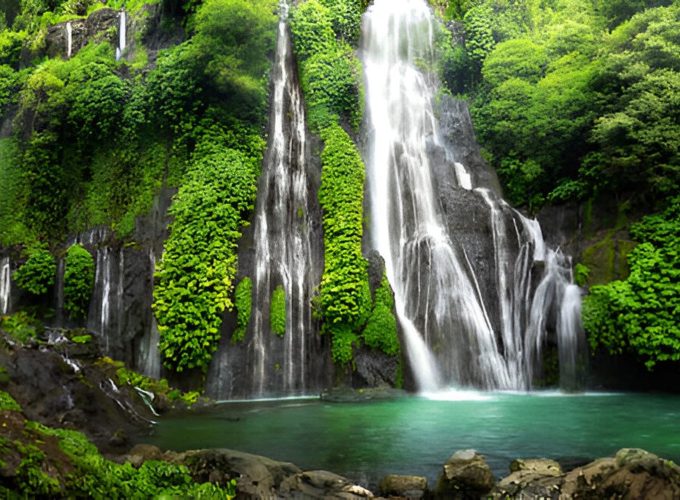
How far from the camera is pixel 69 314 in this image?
16781 mm

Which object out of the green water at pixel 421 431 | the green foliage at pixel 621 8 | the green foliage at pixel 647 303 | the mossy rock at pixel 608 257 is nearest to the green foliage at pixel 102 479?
the green water at pixel 421 431

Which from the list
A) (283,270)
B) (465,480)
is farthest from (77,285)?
(465,480)

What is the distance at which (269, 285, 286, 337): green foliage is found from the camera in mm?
15242

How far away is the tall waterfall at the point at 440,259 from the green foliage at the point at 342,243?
1.17m

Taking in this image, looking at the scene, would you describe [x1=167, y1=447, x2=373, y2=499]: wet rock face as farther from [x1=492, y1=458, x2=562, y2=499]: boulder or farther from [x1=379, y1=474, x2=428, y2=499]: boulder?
[x1=492, y1=458, x2=562, y2=499]: boulder

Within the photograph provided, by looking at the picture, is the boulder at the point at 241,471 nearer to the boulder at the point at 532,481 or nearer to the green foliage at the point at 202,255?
the boulder at the point at 532,481

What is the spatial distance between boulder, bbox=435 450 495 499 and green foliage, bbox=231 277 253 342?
30.7 feet

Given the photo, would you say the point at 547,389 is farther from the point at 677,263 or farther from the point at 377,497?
the point at 377,497

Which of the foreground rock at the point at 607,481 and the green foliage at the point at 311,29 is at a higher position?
the green foliage at the point at 311,29

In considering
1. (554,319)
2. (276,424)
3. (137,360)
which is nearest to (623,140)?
(554,319)

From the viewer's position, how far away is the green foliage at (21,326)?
40.6 feet

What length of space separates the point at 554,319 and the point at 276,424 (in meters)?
9.22

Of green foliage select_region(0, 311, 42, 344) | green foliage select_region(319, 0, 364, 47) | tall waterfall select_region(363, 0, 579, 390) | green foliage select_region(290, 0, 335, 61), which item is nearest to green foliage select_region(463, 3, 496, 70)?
tall waterfall select_region(363, 0, 579, 390)

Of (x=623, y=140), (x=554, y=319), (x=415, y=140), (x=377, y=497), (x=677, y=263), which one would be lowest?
(x=377, y=497)
